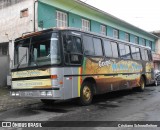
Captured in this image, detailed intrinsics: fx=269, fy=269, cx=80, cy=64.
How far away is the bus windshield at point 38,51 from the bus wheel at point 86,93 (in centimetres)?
180

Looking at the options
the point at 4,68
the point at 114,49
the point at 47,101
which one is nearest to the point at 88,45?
the point at 114,49

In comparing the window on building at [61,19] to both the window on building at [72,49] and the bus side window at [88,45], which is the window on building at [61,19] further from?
the window on building at [72,49]

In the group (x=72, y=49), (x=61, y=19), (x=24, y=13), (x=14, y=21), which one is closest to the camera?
(x=72, y=49)

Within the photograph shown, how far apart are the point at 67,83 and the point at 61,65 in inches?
26.6

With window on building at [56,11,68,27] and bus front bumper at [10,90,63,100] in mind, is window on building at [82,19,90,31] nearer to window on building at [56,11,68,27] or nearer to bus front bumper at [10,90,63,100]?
window on building at [56,11,68,27]

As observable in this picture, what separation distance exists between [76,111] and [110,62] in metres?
3.87

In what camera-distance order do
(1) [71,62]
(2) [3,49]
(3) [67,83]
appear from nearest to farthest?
(3) [67,83] < (1) [71,62] < (2) [3,49]

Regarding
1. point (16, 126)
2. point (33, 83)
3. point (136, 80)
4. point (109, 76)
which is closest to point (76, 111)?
point (33, 83)

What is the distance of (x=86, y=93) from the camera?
410 inches

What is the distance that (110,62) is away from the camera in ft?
40.3

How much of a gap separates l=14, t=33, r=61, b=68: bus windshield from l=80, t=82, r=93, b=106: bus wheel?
1.80 meters

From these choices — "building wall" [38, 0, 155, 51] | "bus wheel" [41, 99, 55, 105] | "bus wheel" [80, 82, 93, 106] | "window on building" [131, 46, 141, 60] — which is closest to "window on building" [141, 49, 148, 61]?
"window on building" [131, 46, 141, 60]

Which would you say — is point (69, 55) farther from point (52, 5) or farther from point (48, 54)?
point (52, 5)

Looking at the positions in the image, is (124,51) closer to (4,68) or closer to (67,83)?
(67,83)
